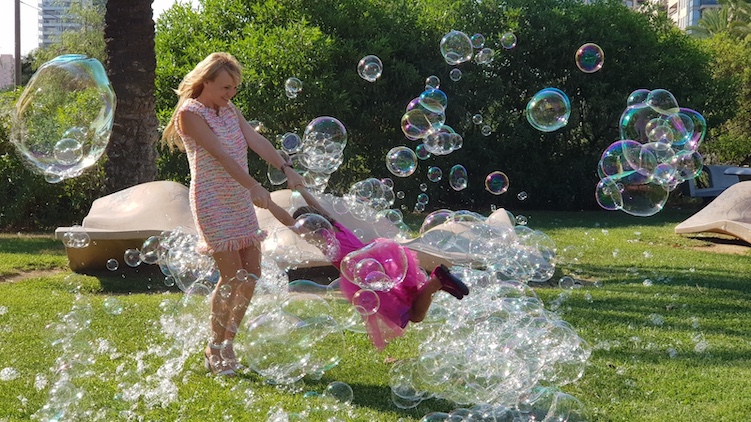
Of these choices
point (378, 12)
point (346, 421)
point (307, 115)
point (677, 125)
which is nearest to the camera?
point (346, 421)

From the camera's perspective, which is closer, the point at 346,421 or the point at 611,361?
the point at 346,421

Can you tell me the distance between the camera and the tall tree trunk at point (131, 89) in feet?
29.3

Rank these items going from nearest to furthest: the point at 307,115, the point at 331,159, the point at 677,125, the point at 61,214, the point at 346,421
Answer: the point at 346,421, the point at 331,159, the point at 677,125, the point at 61,214, the point at 307,115

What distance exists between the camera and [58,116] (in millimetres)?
5203

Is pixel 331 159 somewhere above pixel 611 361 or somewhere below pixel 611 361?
above

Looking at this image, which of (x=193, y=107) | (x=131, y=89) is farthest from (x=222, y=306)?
(x=131, y=89)

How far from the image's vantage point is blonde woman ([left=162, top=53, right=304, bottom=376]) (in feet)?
13.4

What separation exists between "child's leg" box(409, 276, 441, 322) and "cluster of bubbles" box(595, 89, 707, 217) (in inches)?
110

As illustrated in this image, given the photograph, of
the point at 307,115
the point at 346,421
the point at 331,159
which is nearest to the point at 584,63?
the point at 331,159

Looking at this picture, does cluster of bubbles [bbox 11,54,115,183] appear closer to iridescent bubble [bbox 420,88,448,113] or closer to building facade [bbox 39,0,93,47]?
iridescent bubble [bbox 420,88,448,113]

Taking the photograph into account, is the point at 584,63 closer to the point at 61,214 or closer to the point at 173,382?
the point at 173,382

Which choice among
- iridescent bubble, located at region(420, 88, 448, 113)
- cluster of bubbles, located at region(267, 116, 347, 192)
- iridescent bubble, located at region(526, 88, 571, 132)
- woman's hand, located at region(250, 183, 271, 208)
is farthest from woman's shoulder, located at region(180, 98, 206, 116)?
iridescent bubble, located at region(526, 88, 571, 132)

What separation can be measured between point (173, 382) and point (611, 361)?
2.20 meters

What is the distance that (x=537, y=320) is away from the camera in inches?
166
